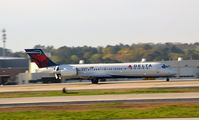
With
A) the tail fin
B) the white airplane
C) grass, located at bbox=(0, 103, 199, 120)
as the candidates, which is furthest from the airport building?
grass, located at bbox=(0, 103, 199, 120)

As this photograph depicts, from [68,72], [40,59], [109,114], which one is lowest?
[109,114]

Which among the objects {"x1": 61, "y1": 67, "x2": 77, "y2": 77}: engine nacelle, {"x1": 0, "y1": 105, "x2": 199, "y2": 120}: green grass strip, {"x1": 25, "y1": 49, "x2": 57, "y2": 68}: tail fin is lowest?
{"x1": 0, "y1": 105, "x2": 199, "y2": 120}: green grass strip

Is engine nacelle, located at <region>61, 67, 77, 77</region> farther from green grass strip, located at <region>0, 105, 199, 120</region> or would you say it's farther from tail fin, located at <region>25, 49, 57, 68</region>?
green grass strip, located at <region>0, 105, 199, 120</region>

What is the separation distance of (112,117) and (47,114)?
539 centimetres

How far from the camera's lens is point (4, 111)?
3069cm

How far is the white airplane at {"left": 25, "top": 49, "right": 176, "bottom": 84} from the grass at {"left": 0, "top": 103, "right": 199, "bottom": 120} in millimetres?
36255

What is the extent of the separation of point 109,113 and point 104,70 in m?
40.6

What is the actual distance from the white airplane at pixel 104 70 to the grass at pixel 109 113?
119ft

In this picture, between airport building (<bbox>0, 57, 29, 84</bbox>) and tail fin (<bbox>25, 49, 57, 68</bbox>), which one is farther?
airport building (<bbox>0, 57, 29, 84</bbox>)

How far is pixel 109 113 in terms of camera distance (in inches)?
1054

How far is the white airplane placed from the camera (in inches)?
2586

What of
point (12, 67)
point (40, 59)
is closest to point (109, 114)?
point (40, 59)

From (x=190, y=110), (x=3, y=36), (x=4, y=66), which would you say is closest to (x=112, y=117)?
(x=190, y=110)

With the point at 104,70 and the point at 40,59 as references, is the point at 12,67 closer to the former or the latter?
the point at 40,59
